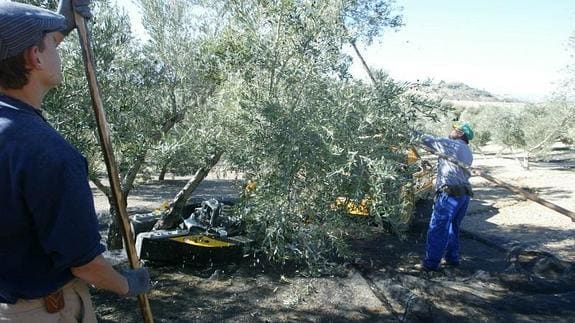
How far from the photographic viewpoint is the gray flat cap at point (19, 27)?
1.65 metres

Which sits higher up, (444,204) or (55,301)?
(55,301)

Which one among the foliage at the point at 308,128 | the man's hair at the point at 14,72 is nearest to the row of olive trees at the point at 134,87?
the foliage at the point at 308,128

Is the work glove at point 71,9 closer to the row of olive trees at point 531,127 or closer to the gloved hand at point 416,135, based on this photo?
the gloved hand at point 416,135

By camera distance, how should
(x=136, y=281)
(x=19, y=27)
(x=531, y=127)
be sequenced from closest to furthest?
(x=19, y=27), (x=136, y=281), (x=531, y=127)

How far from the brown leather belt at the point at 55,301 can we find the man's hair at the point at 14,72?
775 millimetres

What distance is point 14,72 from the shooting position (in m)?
1.71

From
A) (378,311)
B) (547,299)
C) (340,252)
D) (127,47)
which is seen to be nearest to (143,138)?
(127,47)

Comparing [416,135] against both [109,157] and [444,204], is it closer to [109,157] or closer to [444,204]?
[109,157]

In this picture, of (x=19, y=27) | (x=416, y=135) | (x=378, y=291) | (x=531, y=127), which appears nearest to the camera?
(x=19, y=27)

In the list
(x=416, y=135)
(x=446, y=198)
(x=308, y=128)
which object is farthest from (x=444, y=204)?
(x=308, y=128)

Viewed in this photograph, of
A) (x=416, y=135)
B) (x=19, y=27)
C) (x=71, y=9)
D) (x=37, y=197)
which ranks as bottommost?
(x=37, y=197)

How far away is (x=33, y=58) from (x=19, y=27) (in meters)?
0.11

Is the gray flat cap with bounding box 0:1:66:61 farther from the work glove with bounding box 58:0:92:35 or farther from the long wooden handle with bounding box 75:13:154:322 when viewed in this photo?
the work glove with bounding box 58:0:92:35

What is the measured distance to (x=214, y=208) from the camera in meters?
7.39
